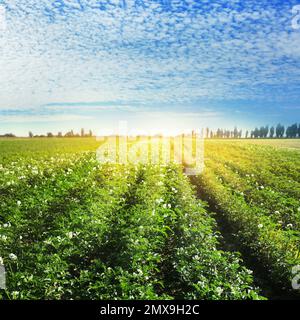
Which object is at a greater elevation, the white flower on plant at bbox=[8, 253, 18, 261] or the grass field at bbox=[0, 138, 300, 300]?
the white flower on plant at bbox=[8, 253, 18, 261]

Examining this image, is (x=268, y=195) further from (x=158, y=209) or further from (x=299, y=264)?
(x=299, y=264)

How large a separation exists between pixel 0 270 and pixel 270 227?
457 cm

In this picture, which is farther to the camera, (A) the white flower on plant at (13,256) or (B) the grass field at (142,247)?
(A) the white flower on plant at (13,256)

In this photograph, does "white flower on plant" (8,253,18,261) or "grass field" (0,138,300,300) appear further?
"white flower on plant" (8,253,18,261)

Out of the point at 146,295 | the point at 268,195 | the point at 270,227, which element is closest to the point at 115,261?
the point at 146,295

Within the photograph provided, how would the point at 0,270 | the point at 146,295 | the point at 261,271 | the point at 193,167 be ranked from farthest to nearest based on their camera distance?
the point at 193,167
the point at 261,271
the point at 0,270
the point at 146,295

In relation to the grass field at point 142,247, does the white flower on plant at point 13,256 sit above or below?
above

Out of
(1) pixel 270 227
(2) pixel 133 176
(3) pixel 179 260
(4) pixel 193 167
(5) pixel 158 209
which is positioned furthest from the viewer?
(4) pixel 193 167

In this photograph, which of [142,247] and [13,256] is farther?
[142,247]

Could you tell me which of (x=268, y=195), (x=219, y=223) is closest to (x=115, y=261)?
(x=219, y=223)

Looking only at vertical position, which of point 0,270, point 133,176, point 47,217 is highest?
point 0,270

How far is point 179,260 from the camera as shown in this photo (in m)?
5.48
